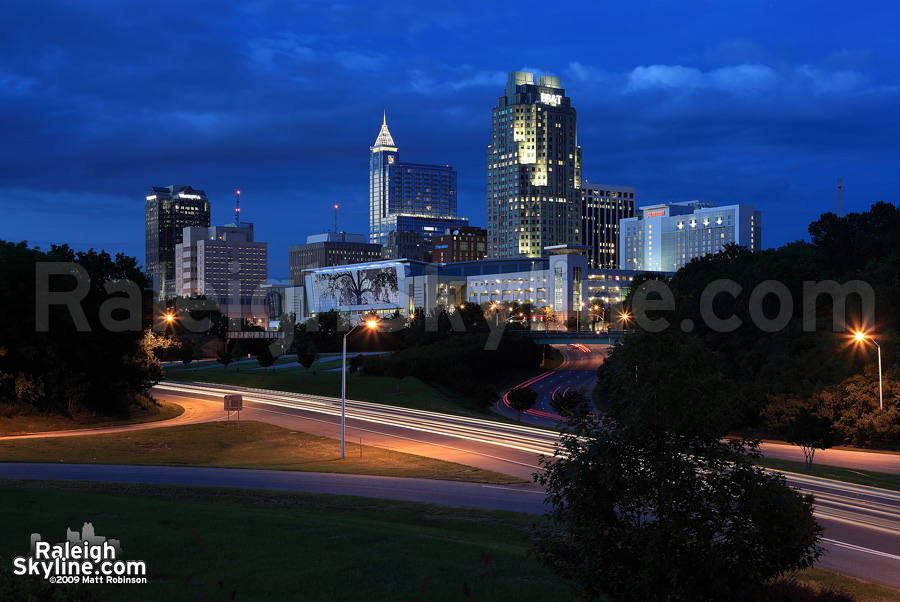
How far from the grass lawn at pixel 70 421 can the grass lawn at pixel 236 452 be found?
6387 mm

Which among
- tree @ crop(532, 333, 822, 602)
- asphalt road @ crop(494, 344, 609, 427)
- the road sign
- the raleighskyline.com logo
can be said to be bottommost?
asphalt road @ crop(494, 344, 609, 427)

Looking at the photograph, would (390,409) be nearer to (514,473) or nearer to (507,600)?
(514,473)

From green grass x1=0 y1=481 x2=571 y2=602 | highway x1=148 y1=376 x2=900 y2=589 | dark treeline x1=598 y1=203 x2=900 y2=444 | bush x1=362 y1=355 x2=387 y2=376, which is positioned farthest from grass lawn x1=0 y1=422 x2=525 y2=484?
bush x1=362 y1=355 x2=387 y2=376

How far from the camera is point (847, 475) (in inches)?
1415

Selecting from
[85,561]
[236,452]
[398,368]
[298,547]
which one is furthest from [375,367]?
[85,561]

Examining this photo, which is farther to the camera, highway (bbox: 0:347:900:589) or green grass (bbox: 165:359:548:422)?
green grass (bbox: 165:359:548:422)

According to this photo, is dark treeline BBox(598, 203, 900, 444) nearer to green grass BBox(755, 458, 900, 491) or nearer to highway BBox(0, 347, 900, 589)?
green grass BBox(755, 458, 900, 491)

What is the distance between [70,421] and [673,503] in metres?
51.1

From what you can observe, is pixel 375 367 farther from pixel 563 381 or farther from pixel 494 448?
pixel 494 448

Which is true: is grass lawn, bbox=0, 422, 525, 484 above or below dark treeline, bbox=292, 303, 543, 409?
below

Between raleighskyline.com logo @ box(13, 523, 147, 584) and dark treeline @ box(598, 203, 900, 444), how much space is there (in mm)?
24662

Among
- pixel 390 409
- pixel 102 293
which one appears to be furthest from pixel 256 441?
pixel 102 293

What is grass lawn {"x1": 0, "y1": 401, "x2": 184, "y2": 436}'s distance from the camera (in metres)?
47.8

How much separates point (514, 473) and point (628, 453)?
22.9 metres
